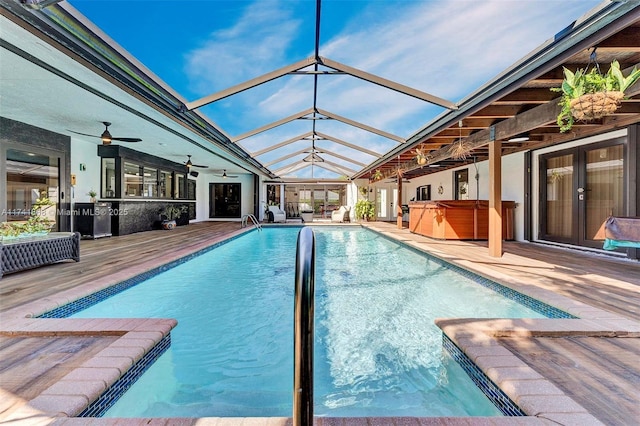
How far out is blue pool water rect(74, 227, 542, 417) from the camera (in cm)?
194

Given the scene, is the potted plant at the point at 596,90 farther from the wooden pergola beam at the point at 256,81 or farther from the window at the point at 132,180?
the window at the point at 132,180

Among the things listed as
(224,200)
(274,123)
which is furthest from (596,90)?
(224,200)

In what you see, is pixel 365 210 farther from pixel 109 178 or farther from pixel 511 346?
pixel 511 346

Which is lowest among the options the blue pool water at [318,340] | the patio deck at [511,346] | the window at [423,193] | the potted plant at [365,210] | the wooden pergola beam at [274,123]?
the blue pool water at [318,340]

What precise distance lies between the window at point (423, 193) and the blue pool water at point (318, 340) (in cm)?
843

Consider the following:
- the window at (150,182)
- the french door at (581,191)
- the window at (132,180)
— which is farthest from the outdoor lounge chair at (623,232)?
the window at (150,182)

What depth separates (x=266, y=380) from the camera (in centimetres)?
223

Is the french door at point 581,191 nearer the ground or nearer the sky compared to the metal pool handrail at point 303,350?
nearer the sky

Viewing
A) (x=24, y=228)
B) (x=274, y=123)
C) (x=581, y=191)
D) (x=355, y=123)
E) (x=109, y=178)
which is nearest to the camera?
(x=24, y=228)

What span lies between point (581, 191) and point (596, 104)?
412cm

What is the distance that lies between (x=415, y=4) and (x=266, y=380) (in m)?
5.59

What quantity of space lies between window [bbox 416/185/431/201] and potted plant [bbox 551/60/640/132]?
10784 mm

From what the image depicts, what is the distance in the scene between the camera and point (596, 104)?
2.75 meters

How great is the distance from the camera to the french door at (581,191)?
5.39m
